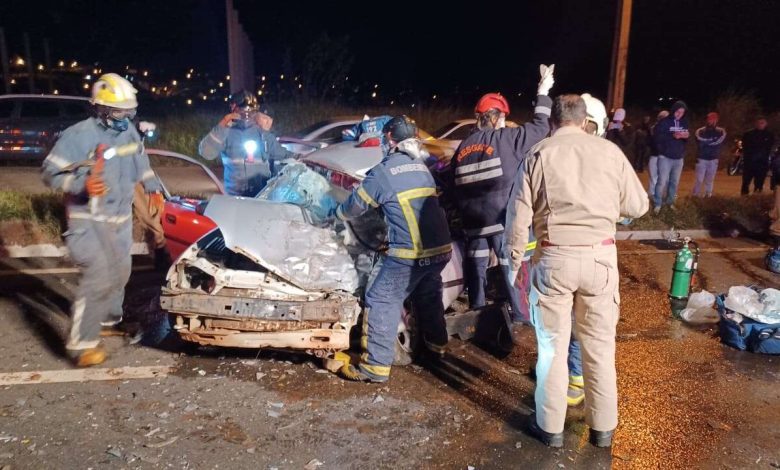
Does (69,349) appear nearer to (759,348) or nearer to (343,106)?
(759,348)

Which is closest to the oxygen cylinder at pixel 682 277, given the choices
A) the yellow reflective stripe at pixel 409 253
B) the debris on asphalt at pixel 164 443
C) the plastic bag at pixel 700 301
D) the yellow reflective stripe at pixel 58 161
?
the plastic bag at pixel 700 301

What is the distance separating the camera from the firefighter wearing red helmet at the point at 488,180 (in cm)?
492

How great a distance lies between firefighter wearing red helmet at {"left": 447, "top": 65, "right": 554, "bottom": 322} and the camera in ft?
16.1

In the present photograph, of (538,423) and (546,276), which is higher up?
(546,276)

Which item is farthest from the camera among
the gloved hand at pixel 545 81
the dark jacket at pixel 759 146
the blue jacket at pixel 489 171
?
the dark jacket at pixel 759 146

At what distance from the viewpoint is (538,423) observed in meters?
3.65

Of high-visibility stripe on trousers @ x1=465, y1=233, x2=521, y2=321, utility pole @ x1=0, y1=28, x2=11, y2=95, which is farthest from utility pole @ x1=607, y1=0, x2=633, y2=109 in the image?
utility pole @ x1=0, y1=28, x2=11, y2=95

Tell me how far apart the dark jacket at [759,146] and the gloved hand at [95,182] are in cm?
1165

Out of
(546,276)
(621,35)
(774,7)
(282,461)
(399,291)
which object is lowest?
(282,461)

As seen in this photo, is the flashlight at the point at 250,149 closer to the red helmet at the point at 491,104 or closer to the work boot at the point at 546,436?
the red helmet at the point at 491,104

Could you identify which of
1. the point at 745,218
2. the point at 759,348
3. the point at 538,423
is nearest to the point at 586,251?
the point at 538,423

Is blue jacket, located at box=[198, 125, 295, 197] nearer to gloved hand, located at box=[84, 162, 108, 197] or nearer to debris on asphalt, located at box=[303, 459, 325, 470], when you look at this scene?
gloved hand, located at box=[84, 162, 108, 197]

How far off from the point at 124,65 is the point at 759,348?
32.7m

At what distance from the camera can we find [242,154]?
650 centimetres
